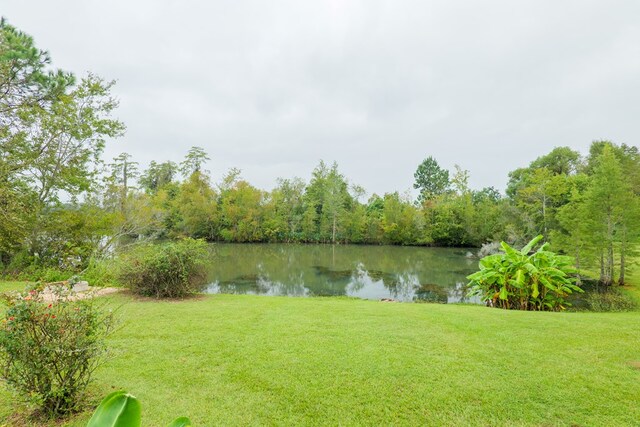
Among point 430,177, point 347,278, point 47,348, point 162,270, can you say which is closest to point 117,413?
point 47,348

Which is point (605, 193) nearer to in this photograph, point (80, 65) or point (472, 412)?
point (472, 412)

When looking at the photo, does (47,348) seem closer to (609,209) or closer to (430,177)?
(609,209)

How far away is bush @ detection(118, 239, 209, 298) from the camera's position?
281 inches

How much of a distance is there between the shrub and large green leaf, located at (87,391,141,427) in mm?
7612

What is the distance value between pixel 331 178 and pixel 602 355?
3306cm

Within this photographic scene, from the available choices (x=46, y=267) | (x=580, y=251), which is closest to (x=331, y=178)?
(x=580, y=251)

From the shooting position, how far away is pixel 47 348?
225cm

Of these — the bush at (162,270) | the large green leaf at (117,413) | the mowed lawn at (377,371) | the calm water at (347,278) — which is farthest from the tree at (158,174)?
the large green leaf at (117,413)

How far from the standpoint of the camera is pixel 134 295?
724cm

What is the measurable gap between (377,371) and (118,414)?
268 cm

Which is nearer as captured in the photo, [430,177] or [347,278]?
[347,278]

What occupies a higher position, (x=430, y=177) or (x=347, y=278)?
(x=430, y=177)

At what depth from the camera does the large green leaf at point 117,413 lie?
0.95m

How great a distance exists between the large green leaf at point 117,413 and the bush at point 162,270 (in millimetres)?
6752
